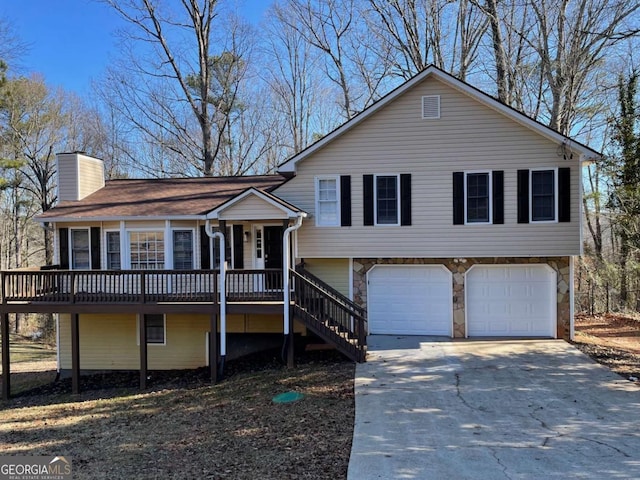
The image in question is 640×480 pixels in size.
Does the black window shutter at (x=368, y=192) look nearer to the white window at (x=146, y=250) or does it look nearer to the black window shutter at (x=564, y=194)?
the black window shutter at (x=564, y=194)

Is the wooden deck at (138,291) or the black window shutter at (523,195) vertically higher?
the black window shutter at (523,195)

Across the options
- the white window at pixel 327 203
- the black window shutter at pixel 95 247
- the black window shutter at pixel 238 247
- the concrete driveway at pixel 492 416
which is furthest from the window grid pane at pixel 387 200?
the black window shutter at pixel 95 247

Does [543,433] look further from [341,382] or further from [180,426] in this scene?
[180,426]

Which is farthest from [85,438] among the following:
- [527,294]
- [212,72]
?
[212,72]

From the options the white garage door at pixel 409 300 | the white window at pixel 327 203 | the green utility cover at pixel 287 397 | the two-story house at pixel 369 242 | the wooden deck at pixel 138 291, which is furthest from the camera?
the white garage door at pixel 409 300

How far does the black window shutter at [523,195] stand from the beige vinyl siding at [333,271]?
5243mm

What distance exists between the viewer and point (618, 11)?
1784cm

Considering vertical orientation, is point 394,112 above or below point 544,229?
above

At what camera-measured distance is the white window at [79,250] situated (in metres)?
14.1

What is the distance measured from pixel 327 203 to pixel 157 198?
18.7 feet

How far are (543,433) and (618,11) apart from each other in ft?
59.9

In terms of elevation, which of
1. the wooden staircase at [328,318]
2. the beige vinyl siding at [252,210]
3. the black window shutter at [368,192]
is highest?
the black window shutter at [368,192]

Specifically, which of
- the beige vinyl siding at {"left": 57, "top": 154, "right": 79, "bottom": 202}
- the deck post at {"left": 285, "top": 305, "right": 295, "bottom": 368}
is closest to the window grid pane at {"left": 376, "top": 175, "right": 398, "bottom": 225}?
the deck post at {"left": 285, "top": 305, "right": 295, "bottom": 368}

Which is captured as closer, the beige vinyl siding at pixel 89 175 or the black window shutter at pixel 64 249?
the black window shutter at pixel 64 249
